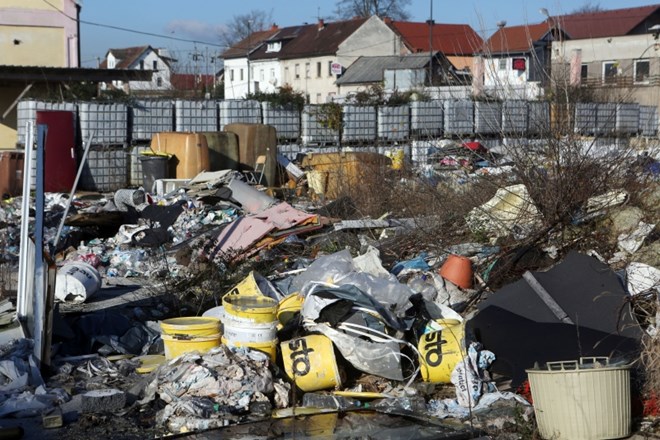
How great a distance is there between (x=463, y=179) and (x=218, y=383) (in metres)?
6.10

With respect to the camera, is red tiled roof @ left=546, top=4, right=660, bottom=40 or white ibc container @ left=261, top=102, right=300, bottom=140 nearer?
white ibc container @ left=261, top=102, right=300, bottom=140

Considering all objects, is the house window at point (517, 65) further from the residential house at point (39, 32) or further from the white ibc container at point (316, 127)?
the residential house at point (39, 32)

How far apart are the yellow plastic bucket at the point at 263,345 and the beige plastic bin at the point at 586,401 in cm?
206

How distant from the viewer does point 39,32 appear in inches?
1112

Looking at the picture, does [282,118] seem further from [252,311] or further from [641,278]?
[252,311]

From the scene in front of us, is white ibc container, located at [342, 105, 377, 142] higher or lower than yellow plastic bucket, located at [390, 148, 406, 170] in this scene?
higher

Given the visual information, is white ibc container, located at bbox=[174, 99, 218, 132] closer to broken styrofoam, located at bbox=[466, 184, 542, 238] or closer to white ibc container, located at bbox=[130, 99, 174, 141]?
white ibc container, located at bbox=[130, 99, 174, 141]

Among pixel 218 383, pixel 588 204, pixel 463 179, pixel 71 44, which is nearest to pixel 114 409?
pixel 218 383

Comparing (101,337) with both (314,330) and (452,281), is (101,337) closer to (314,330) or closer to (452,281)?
(314,330)

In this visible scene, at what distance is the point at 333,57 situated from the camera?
64.4 metres

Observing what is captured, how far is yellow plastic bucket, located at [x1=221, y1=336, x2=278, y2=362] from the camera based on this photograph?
675 centimetres

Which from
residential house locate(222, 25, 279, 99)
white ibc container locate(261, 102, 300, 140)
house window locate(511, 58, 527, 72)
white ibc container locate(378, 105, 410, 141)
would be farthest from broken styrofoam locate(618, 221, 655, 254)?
residential house locate(222, 25, 279, 99)

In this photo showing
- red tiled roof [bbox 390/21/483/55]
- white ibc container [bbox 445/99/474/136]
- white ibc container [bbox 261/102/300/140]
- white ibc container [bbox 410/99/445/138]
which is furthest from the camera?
red tiled roof [bbox 390/21/483/55]

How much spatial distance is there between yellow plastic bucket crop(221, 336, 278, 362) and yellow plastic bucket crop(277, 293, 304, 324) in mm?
485
